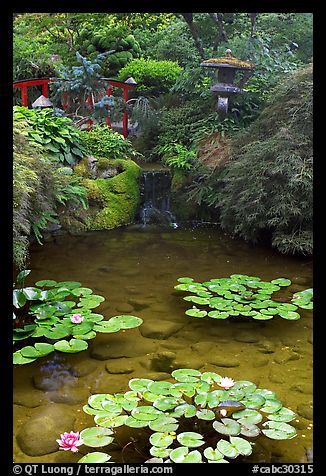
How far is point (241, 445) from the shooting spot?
2.28 m

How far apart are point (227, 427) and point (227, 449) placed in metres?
0.15

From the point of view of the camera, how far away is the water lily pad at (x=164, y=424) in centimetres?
238

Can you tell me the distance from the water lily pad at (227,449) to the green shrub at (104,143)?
5.84 m

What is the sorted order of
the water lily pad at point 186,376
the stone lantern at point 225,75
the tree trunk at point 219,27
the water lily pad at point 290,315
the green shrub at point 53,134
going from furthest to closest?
the tree trunk at point 219,27, the stone lantern at point 225,75, the green shrub at point 53,134, the water lily pad at point 290,315, the water lily pad at point 186,376

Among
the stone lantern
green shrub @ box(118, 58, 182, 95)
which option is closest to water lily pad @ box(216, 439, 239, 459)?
the stone lantern

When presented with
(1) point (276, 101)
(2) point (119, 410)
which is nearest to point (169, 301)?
(2) point (119, 410)

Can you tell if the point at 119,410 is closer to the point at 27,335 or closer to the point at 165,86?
the point at 27,335

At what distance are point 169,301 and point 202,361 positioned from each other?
1053mm

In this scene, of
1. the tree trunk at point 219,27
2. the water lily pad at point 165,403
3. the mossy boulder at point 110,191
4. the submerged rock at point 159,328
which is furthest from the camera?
the tree trunk at point 219,27

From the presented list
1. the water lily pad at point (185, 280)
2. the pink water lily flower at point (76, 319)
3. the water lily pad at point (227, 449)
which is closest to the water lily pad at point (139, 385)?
the water lily pad at point (227, 449)

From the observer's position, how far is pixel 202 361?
10.9 feet

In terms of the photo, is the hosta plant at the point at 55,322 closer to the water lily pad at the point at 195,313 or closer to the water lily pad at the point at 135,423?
the water lily pad at the point at 195,313

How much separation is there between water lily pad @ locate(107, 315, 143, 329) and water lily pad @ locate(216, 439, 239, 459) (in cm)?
142

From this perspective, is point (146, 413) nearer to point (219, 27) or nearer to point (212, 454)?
point (212, 454)
